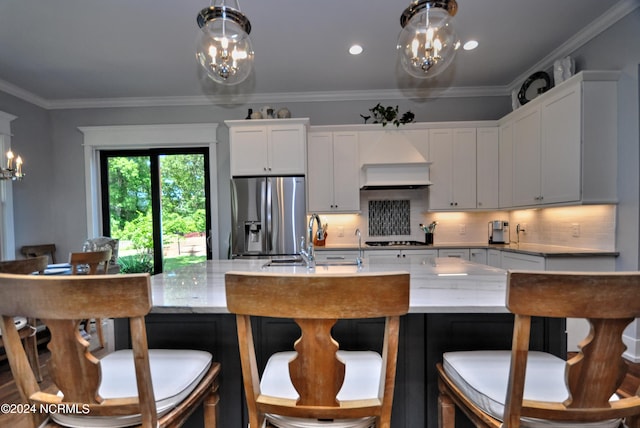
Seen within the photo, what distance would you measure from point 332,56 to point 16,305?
9.97 ft

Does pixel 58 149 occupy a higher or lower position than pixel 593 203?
higher

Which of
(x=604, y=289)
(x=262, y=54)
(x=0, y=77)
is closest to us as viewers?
(x=604, y=289)

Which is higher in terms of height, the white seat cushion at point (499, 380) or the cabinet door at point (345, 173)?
the cabinet door at point (345, 173)

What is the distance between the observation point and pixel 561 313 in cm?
63

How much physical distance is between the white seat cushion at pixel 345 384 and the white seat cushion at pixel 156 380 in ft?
0.78

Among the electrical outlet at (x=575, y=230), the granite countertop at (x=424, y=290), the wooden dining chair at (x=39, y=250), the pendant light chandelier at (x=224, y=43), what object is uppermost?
the pendant light chandelier at (x=224, y=43)

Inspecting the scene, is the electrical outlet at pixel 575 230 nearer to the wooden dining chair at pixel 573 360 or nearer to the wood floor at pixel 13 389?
the wooden dining chair at pixel 573 360

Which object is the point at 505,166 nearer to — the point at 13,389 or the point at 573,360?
the point at 573,360

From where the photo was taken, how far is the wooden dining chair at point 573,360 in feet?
2.02

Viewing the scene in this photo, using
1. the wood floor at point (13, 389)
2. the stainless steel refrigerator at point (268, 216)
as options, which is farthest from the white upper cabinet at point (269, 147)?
the wood floor at point (13, 389)

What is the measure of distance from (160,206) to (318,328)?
4064 millimetres

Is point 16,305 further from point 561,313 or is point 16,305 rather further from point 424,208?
point 424,208

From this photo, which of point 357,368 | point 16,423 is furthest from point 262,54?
point 16,423

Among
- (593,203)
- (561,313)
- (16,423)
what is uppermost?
(593,203)
